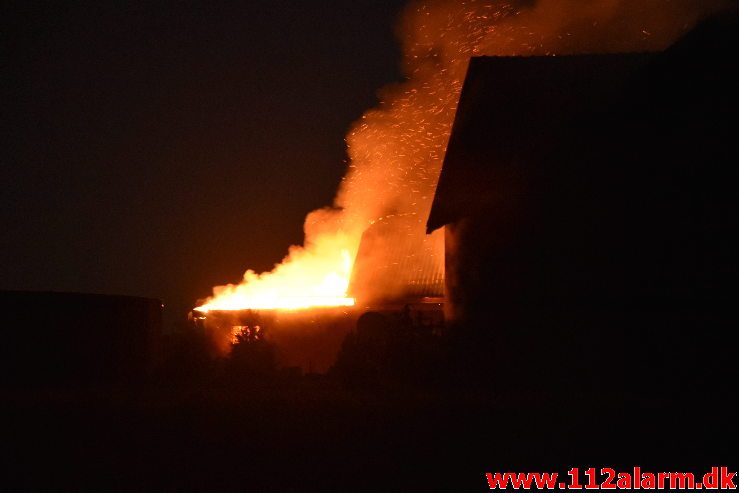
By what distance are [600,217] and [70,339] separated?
770 centimetres

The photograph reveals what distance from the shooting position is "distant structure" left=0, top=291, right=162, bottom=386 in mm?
8625

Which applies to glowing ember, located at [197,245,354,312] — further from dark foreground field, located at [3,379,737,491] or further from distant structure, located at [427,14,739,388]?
dark foreground field, located at [3,379,737,491]

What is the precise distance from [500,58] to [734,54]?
6824mm

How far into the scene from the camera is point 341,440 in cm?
577

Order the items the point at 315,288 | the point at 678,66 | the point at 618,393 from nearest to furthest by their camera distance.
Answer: the point at 678,66
the point at 618,393
the point at 315,288

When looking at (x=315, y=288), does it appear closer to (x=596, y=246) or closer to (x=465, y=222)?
(x=465, y=222)

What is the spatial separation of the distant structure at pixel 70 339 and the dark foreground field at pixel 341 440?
2322mm

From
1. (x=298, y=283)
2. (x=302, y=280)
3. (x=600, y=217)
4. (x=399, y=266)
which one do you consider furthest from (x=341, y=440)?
(x=302, y=280)

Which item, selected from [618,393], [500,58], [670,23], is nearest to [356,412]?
[618,393]

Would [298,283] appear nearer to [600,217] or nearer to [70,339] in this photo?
[70,339]

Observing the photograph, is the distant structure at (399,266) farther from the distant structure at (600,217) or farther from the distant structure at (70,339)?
the distant structure at (70,339)

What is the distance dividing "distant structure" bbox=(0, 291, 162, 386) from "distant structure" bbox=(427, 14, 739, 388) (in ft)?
17.1

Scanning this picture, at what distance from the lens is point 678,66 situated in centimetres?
637

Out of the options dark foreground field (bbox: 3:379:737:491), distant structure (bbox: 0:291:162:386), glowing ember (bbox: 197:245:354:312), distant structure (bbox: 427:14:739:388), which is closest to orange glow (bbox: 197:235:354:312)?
glowing ember (bbox: 197:245:354:312)
